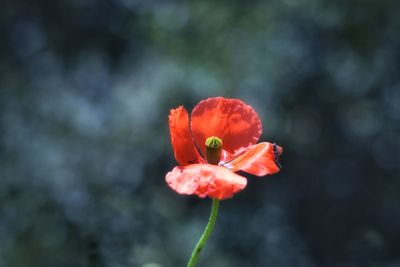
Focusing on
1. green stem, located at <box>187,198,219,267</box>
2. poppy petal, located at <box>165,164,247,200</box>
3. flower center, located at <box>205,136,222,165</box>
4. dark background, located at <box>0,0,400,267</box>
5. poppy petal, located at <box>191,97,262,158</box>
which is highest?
dark background, located at <box>0,0,400,267</box>

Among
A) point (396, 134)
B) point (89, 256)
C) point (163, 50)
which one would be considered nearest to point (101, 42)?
point (163, 50)

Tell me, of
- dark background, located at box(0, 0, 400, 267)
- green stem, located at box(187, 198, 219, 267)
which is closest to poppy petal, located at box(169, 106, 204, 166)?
green stem, located at box(187, 198, 219, 267)

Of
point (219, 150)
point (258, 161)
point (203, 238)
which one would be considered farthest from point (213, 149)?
point (203, 238)

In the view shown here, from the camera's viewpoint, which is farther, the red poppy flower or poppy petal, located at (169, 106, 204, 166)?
poppy petal, located at (169, 106, 204, 166)

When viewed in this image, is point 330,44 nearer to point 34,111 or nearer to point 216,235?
point 216,235

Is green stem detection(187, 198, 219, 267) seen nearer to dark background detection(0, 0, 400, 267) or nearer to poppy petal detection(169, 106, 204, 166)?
poppy petal detection(169, 106, 204, 166)

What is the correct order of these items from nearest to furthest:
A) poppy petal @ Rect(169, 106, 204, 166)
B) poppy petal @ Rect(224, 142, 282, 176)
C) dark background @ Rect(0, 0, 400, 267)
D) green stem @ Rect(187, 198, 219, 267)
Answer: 1. green stem @ Rect(187, 198, 219, 267)
2. poppy petal @ Rect(224, 142, 282, 176)
3. poppy petal @ Rect(169, 106, 204, 166)
4. dark background @ Rect(0, 0, 400, 267)
